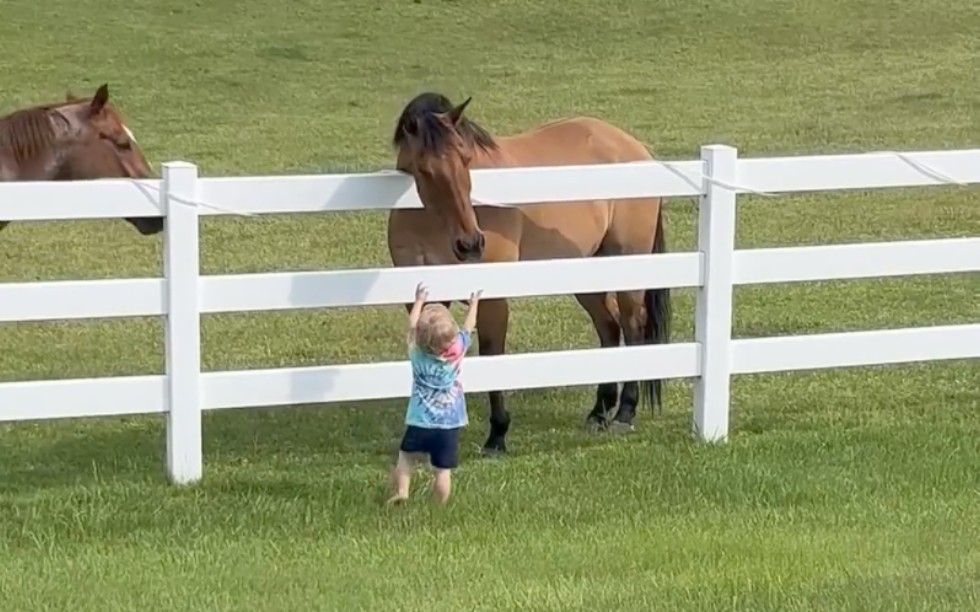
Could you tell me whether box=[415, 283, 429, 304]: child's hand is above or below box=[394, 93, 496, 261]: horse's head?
below

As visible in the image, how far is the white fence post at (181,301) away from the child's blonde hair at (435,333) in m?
1.12

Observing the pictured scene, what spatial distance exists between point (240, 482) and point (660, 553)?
217 cm

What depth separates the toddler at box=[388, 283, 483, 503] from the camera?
6426mm

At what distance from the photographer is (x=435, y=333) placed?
6363mm

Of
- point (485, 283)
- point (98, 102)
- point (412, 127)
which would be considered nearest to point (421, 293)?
point (485, 283)

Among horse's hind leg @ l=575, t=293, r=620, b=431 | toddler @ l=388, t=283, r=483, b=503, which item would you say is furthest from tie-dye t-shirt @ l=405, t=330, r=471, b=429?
horse's hind leg @ l=575, t=293, r=620, b=431

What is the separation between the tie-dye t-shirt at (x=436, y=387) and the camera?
6.43 meters

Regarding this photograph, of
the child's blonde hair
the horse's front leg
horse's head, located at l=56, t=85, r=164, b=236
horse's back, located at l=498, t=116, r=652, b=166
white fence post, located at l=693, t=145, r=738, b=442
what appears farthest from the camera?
horse's back, located at l=498, t=116, r=652, b=166

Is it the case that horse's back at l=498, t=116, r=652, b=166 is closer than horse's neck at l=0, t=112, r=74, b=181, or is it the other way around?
horse's neck at l=0, t=112, r=74, b=181

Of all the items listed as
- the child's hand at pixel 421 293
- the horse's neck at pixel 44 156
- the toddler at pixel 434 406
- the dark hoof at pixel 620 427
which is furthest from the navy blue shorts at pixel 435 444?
the horse's neck at pixel 44 156

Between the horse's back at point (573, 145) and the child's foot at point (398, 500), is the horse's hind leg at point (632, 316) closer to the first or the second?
the horse's back at point (573, 145)

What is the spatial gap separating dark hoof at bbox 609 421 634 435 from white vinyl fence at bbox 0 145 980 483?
1.99ft

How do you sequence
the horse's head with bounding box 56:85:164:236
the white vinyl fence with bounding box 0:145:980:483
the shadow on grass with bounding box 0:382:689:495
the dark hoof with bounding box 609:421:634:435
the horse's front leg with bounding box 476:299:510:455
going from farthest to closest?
1. the dark hoof with bounding box 609:421:634:435
2. the horse's head with bounding box 56:85:164:236
3. the horse's front leg with bounding box 476:299:510:455
4. the shadow on grass with bounding box 0:382:689:495
5. the white vinyl fence with bounding box 0:145:980:483

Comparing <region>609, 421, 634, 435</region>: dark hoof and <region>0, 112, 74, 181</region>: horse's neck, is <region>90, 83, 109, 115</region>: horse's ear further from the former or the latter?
<region>609, 421, 634, 435</region>: dark hoof
